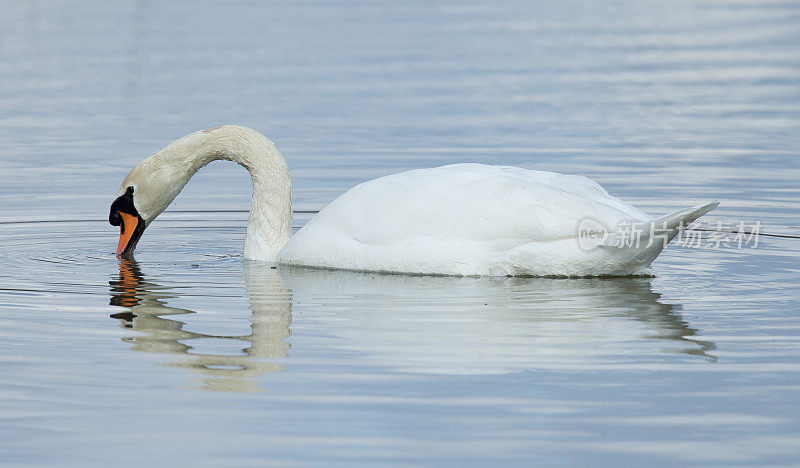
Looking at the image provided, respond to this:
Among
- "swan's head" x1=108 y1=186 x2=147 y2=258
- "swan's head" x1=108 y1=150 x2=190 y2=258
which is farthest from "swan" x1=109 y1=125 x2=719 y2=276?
"swan's head" x1=108 y1=186 x2=147 y2=258

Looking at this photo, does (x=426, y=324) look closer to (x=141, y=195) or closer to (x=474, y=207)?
(x=474, y=207)

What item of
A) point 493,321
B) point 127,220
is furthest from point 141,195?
point 493,321

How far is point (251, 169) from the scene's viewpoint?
11.3 m

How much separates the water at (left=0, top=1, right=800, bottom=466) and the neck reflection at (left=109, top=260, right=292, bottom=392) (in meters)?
0.03

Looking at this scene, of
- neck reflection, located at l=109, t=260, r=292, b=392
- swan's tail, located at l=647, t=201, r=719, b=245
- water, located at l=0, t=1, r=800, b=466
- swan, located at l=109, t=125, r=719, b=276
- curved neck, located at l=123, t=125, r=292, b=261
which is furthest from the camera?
curved neck, located at l=123, t=125, r=292, b=261

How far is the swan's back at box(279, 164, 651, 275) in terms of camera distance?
916 cm

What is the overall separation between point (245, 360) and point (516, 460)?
2.11 m

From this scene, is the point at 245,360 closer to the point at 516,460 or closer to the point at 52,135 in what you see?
the point at 516,460

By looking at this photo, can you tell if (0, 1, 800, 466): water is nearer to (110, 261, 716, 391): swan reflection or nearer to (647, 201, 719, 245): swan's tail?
(110, 261, 716, 391): swan reflection

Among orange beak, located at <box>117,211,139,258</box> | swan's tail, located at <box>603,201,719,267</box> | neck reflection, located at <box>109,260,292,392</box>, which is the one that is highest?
swan's tail, located at <box>603,201,719,267</box>

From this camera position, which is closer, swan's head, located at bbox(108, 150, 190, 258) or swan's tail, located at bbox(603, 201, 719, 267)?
swan's tail, located at bbox(603, 201, 719, 267)

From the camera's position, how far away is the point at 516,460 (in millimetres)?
5676

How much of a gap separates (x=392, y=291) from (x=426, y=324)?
46.4 inches

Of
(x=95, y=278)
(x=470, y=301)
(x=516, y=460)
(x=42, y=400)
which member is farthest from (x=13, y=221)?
(x=516, y=460)
